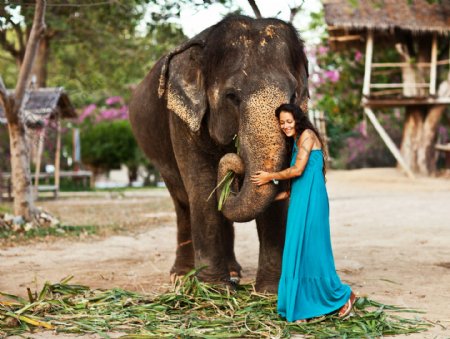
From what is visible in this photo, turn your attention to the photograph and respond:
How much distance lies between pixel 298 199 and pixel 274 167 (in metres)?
0.36

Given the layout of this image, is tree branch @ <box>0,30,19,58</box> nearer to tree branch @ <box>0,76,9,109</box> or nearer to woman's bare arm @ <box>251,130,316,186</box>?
tree branch @ <box>0,76,9,109</box>

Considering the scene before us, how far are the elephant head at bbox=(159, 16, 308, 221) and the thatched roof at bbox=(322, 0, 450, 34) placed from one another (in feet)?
53.1

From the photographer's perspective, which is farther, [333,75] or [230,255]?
[333,75]

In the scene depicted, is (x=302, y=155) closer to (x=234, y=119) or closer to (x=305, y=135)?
(x=305, y=135)

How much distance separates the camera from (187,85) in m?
5.64

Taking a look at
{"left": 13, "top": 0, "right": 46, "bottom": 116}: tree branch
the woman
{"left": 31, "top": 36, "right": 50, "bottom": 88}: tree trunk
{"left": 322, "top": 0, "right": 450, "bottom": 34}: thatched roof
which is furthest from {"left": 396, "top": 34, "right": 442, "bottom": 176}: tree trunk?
the woman

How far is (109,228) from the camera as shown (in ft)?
38.5

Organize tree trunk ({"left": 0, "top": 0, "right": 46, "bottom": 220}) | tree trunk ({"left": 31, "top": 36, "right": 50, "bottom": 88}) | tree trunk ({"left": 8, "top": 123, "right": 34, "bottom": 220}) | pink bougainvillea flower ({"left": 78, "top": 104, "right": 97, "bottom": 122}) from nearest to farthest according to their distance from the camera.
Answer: tree trunk ({"left": 0, "top": 0, "right": 46, "bottom": 220}) → tree trunk ({"left": 8, "top": 123, "right": 34, "bottom": 220}) → tree trunk ({"left": 31, "top": 36, "right": 50, "bottom": 88}) → pink bougainvillea flower ({"left": 78, "top": 104, "right": 97, "bottom": 122})

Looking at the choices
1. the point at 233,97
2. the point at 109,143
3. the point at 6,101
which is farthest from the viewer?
the point at 109,143

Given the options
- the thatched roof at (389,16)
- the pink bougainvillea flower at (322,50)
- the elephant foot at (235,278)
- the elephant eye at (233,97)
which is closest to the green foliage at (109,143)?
the pink bougainvillea flower at (322,50)

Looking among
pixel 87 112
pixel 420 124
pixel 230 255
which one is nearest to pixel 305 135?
pixel 230 255

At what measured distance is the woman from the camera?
15.6 feet

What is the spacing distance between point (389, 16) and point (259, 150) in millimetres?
18102

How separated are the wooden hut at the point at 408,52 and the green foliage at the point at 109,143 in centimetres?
979
